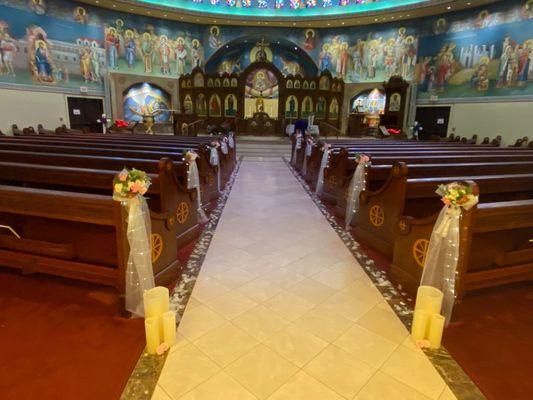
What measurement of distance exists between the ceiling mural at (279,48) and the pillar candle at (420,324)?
1323 centimetres

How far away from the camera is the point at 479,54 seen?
12945mm

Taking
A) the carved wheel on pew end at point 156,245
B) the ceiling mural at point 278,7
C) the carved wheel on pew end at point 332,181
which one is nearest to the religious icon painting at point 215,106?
the ceiling mural at point 278,7

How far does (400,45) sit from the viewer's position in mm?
15852

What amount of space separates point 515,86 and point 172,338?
48.1 ft

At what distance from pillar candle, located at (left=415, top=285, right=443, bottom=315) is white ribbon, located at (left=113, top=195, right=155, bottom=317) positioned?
1.90 metres

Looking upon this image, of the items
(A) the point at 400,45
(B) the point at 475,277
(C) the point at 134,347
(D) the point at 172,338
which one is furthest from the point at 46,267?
(A) the point at 400,45

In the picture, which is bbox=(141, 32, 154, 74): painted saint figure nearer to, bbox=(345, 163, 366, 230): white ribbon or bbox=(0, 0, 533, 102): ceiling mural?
bbox=(0, 0, 533, 102): ceiling mural

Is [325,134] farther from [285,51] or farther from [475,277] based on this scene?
[475,277]

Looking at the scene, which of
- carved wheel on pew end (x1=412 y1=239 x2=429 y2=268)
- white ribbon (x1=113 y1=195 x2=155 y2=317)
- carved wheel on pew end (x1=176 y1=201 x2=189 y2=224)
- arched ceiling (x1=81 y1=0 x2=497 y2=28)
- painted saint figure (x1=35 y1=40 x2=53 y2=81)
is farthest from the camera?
arched ceiling (x1=81 y1=0 x2=497 y2=28)

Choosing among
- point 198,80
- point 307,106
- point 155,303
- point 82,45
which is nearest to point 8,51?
point 82,45

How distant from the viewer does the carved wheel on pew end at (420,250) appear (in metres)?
2.58

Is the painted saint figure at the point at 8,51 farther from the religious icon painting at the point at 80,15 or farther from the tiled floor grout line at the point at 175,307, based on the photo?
the tiled floor grout line at the point at 175,307

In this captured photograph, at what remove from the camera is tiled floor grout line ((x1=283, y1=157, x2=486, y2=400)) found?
175 cm

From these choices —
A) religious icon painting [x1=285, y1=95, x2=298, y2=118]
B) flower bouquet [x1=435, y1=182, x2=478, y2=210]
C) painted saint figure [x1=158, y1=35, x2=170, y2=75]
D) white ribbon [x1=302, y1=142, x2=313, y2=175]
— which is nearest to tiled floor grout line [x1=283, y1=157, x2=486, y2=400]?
flower bouquet [x1=435, y1=182, x2=478, y2=210]
